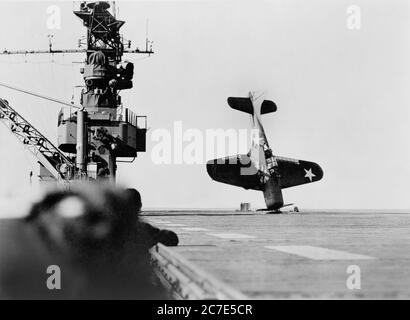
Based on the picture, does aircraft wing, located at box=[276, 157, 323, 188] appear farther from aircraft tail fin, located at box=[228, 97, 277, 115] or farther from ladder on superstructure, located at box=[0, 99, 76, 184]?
ladder on superstructure, located at box=[0, 99, 76, 184]

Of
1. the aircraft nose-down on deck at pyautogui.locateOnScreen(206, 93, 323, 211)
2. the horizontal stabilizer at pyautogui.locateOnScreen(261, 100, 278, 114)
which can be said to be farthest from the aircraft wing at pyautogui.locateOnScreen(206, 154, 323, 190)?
the horizontal stabilizer at pyautogui.locateOnScreen(261, 100, 278, 114)

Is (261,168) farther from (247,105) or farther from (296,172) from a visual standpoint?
(296,172)

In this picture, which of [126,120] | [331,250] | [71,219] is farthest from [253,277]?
[126,120]

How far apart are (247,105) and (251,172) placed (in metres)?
5.67

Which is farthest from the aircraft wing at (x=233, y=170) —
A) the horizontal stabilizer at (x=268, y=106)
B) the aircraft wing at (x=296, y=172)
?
the horizontal stabilizer at (x=268, y=106)

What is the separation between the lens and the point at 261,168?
153ft

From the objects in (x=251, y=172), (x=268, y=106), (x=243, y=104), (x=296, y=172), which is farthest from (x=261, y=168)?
(x=296, y=172)

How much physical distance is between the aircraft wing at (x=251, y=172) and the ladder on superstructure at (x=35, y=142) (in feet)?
45.9

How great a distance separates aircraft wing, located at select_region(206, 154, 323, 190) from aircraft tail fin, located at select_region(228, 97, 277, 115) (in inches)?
152

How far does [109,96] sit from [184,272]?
111 ft

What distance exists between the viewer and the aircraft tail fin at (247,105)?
5122cm

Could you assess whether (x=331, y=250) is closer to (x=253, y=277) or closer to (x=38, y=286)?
(x=253, y=277)

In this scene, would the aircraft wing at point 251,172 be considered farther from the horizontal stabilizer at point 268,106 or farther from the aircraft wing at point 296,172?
the horizontal stabilizer at point 268,106

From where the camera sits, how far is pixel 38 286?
1026 cm
